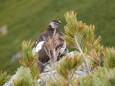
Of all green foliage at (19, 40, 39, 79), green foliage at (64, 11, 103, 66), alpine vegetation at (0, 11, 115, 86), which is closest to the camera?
alpine vegetation at (0, 11, 115, 86)

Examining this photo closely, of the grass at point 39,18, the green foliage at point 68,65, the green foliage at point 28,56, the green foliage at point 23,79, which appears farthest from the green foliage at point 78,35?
the grass at point 39,18

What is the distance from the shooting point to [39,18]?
96438 millimetres

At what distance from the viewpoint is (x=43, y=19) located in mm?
96438

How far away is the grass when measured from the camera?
82850 mm

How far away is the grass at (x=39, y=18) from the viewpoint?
272 feet

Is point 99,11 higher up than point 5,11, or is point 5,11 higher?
point 5,11

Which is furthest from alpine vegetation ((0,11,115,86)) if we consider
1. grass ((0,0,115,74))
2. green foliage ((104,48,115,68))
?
grass ((0,0,115,74))

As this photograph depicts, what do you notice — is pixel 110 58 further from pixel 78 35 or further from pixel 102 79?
pixel 78 35

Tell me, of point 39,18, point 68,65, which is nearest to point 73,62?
point 68,65

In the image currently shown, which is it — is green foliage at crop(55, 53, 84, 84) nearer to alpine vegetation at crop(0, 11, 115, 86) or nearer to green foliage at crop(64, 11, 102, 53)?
alpine vegetation at crop(0, 11, 115, 86)

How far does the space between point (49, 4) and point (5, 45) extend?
52.6ft

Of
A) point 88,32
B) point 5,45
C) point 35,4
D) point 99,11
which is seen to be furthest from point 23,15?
point 88,32

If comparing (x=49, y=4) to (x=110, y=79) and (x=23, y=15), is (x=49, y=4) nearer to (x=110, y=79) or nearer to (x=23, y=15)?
(x=23, y=15)

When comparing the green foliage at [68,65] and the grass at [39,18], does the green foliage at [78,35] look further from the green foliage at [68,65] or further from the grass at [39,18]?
the grass at [39,18]
